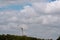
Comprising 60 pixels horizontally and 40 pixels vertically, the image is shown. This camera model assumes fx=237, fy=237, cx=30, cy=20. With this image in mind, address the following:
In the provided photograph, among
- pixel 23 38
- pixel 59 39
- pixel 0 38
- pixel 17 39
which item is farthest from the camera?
pixel 59 39

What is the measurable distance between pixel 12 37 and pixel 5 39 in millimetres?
5384

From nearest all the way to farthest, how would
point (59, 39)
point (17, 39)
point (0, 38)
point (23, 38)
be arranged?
point (0, 38) < point (17, 39) < point (23, 38) < point (59, 39)

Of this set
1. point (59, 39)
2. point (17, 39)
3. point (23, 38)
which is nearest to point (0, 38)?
point (17, 39)

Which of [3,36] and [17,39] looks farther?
[17,39]

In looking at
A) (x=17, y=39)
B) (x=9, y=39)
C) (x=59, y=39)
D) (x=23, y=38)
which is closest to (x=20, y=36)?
(x=23, y=38)

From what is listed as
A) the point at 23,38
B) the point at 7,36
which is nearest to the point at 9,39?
the point at 7,36

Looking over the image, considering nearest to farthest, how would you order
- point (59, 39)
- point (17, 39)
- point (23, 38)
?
point (17, 39), point (23, 38), point (59, 39)

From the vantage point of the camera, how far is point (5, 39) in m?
112

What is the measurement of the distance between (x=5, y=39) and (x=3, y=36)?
1896mm

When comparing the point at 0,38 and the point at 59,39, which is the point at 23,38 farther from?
the point at 59,39

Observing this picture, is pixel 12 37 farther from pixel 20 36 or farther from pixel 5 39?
pixel 20 36

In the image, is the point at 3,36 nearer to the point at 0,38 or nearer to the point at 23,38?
the point at 0,38

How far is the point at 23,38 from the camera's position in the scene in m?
132

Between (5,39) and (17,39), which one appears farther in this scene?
(17,39)
